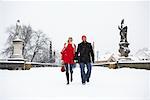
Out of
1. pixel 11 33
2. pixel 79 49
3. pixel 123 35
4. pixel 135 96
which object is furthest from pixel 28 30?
pixel 135 96

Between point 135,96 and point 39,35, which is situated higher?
point 39,35

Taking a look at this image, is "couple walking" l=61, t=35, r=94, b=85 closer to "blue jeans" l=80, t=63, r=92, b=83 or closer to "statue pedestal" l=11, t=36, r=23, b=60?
"blue jeans" l=80, t=63, r=92, b=83

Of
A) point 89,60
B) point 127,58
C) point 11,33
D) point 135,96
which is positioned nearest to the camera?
point 135,96

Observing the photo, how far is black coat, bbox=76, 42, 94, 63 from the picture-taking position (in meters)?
10.7

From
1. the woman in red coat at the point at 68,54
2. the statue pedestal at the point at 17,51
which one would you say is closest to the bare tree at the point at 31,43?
the statue pedestal at the point at 17,51

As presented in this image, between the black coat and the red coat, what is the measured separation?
0.23m

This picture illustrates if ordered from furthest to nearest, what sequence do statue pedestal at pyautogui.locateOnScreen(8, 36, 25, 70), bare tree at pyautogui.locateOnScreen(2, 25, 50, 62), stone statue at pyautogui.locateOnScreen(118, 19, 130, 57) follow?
bare tree at pyautogui.locateOnScreen(2, 25, 50, 62)
stone statue at pyautogui.locateOnScreen(118, 19, 130, 57)
statue pedestal at pyautogui.locateOnScreen(8, 36, 25, 70)

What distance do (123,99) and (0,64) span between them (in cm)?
1719

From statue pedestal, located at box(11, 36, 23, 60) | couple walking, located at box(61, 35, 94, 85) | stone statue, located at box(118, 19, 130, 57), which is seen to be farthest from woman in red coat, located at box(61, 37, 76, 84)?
stone statue, located at box(118, 19, 130, 57)

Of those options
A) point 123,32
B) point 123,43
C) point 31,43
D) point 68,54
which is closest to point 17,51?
point 123,43

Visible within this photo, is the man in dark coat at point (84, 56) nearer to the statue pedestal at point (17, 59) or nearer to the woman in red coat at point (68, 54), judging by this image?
the woman in red coat at point (68, 54)

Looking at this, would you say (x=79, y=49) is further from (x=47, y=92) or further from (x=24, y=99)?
(x=24, y=99)

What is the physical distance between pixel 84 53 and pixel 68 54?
587mm

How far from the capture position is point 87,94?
27.5 ft
